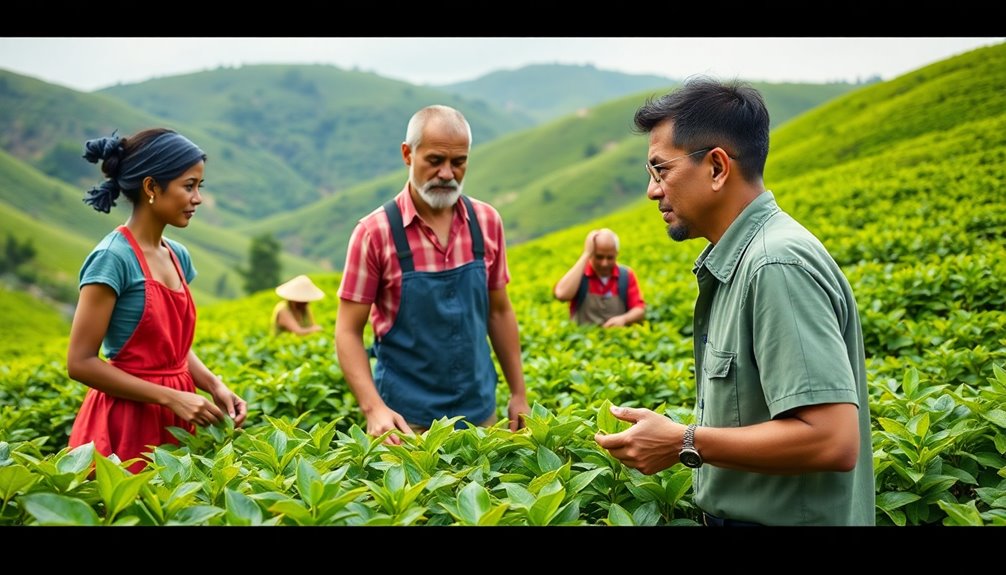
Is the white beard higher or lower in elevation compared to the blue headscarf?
lower

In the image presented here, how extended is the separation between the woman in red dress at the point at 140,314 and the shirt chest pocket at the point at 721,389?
2.34m

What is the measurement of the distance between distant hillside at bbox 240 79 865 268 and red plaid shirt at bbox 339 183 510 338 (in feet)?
281

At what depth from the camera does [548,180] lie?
10394 centimetres

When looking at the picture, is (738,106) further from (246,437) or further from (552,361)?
(552,361)

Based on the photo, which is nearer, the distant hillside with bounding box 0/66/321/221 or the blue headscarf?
the blue headscarf

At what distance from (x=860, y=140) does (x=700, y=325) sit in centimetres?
2575

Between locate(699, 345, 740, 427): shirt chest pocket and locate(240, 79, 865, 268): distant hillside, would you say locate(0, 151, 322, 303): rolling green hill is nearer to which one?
locate(240, 79, 865, 268): distant hillside

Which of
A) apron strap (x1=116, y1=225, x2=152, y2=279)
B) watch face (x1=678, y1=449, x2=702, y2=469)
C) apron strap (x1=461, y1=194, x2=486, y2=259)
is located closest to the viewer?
watch face (x1=678, y1=449, x2=702, y2=469)

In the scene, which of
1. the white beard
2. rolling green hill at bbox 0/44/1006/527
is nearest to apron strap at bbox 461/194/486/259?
the white beard

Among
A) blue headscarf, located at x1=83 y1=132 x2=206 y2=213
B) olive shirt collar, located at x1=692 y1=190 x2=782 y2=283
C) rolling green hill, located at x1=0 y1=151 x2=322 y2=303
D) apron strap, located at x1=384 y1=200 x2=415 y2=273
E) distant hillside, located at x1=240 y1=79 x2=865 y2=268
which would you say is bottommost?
olive shirt collar, located at x1=692 y1=190 x2=782 y2=283

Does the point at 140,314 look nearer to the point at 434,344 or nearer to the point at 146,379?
the point at 146,379

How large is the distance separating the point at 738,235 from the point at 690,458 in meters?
0.64

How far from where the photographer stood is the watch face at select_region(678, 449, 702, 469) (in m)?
2.02

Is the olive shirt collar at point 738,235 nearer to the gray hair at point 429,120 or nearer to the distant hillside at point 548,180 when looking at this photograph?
the gray hair at point 429,120
